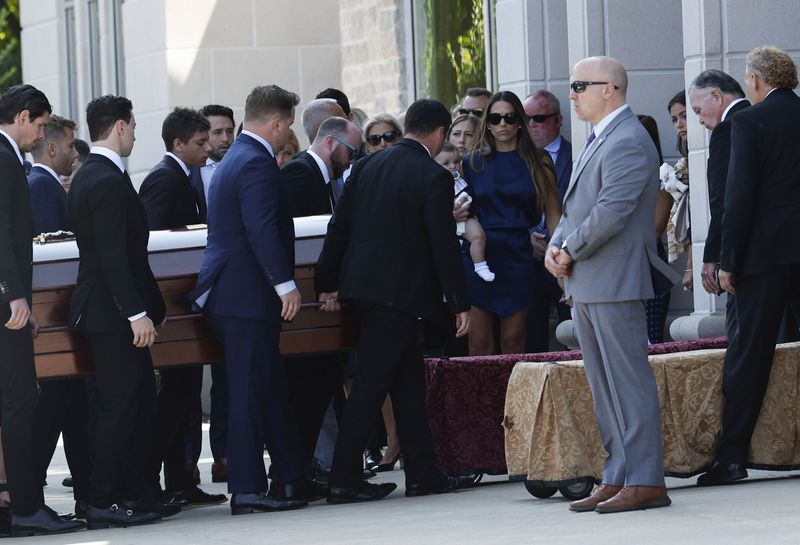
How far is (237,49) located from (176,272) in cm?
718

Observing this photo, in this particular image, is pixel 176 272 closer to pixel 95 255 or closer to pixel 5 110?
pixel 95 255

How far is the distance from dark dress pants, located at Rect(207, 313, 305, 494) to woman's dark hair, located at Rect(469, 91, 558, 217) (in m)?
2.08

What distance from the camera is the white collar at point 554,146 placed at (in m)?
11.3

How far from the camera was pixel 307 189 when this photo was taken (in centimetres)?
936

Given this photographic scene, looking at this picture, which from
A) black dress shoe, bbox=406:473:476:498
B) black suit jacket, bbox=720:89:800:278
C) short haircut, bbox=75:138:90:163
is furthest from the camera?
short haircut, bbox=75:138:90:163

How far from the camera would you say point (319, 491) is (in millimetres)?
8703

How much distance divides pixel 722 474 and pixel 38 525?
3.09 m

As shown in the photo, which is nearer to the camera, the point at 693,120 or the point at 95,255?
the point at 95,255

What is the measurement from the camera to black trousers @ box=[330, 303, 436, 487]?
28.1 ft

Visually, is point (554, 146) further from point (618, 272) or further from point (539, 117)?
point (618, 272)

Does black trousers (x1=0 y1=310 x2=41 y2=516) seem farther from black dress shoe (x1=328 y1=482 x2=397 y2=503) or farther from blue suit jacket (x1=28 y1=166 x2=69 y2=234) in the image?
blue suit jacket (x1=28 y1=166 x2=69 y2=234)

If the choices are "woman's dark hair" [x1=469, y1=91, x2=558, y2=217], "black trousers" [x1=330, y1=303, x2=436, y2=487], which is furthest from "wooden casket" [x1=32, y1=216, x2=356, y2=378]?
"woman's dark hair" [x1=469, y1=91, x2=558, y2=217]

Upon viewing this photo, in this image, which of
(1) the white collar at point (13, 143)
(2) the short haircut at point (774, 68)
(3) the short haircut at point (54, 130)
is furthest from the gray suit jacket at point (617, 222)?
(3) the short haircut at point (54, 130)

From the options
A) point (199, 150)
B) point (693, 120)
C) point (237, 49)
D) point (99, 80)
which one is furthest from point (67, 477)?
point (99, 80)
